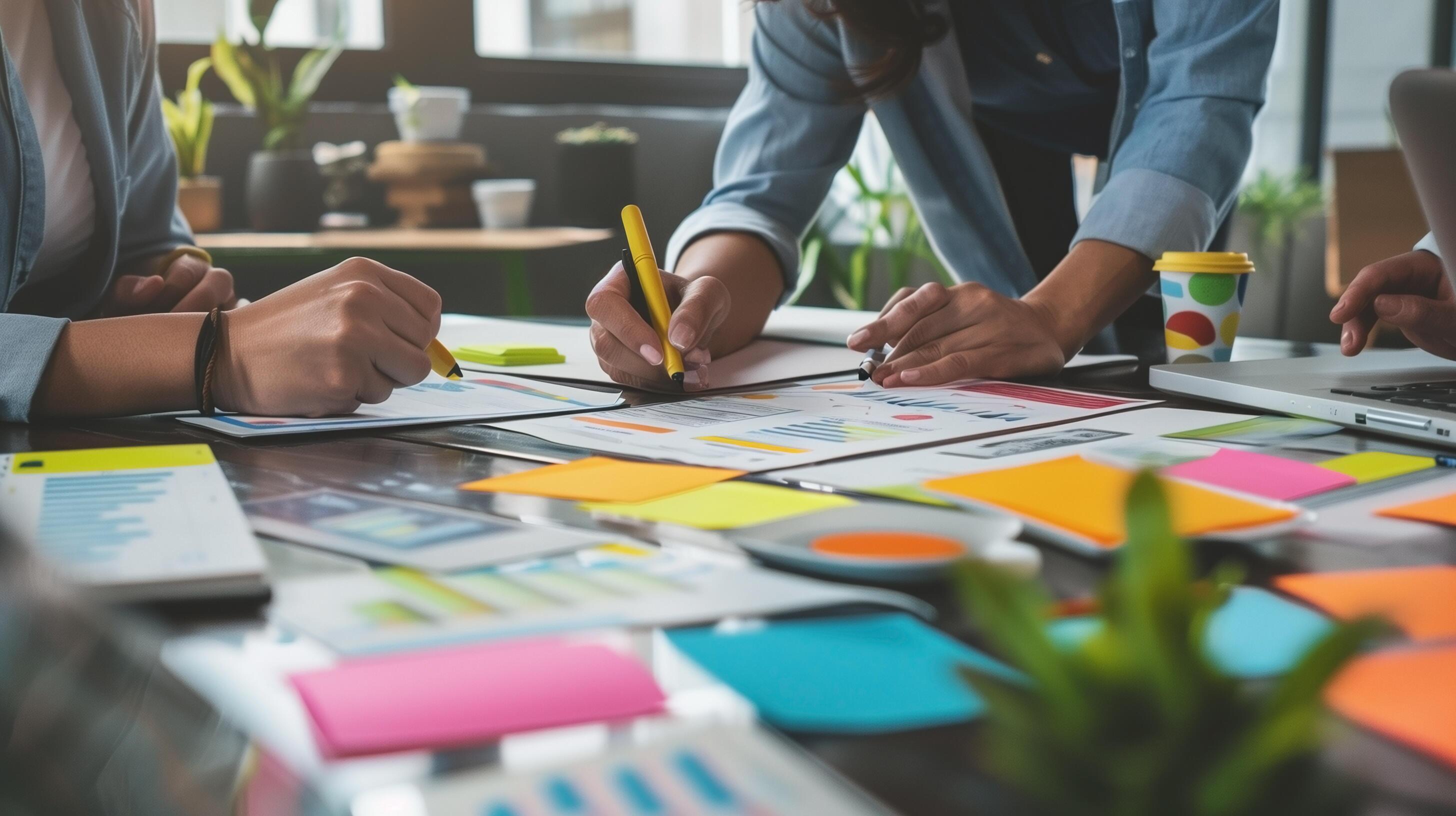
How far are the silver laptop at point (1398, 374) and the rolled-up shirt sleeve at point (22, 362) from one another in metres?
0.77

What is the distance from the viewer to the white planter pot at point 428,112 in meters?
2.70

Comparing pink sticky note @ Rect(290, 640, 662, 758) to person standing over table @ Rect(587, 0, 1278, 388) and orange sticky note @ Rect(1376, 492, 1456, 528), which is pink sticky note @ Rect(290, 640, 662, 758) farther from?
person standing over table @ Rect(587, 0, 1278, 388)

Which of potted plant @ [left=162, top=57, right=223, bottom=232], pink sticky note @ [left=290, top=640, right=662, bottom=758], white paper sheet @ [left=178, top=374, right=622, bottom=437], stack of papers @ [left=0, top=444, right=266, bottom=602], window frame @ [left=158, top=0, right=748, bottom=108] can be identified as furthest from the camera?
window frame @ [left=158, top=0, right=748, bottom=108]

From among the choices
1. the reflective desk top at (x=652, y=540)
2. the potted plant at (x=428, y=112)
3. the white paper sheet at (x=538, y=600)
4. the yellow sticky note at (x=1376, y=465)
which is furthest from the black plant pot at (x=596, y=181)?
the white paper sheet at (x=538, y=600)

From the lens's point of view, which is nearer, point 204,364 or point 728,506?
point 728,506

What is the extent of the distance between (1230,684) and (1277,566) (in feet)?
0.88

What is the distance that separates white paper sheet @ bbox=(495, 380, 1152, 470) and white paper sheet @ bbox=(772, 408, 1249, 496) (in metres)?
0.02

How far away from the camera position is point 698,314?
92cm

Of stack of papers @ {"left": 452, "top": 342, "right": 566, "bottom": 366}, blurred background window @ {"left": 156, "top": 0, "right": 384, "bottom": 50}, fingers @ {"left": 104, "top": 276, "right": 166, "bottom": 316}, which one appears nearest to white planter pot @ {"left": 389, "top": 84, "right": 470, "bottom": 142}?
blurred background window @ {"left": 156, "top": 0, "right": 384, "bottom": 50}

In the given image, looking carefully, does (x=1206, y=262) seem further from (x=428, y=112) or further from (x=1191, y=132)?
(x=428, y=112)

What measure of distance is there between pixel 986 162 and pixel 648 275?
664 millimetres

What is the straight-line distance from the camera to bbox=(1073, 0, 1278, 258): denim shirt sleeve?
1079 millimetres

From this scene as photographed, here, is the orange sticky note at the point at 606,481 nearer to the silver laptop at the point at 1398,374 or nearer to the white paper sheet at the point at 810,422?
the white paper sheet at the point at 810,422

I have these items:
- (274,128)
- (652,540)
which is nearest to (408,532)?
(652,540)
